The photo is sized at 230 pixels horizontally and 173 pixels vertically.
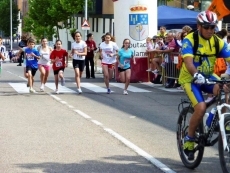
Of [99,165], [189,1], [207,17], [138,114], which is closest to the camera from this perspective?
[207,17]

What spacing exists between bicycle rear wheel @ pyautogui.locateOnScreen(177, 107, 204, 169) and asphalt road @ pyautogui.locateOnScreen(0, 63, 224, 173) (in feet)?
0.34

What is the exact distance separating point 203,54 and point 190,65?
1.02ft

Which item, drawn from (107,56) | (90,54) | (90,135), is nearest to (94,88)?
(107,56)

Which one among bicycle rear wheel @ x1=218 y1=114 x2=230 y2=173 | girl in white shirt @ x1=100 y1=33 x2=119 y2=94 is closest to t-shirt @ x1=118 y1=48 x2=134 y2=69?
girl in white shirt @ x1=100 y1=33 x2=119 y2=94

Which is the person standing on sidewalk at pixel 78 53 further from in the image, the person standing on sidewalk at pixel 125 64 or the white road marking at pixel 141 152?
the white road marking at pixel 141 152

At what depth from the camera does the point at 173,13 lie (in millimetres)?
31172

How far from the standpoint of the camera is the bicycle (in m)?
7.16

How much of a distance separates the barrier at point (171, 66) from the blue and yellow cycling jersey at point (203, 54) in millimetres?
13855

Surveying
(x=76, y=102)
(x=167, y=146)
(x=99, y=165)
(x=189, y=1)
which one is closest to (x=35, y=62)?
(x=76, y=102)

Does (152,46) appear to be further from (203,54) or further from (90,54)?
(203,54)

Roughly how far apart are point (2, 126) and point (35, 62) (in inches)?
324

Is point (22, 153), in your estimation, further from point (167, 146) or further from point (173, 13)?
point (173, 13)

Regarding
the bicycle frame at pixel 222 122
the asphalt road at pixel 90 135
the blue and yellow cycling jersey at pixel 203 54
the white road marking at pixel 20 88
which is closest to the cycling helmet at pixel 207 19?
the blue and yellow cycling jersey at pixel 203 54

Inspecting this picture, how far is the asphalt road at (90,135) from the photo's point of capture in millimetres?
8509
